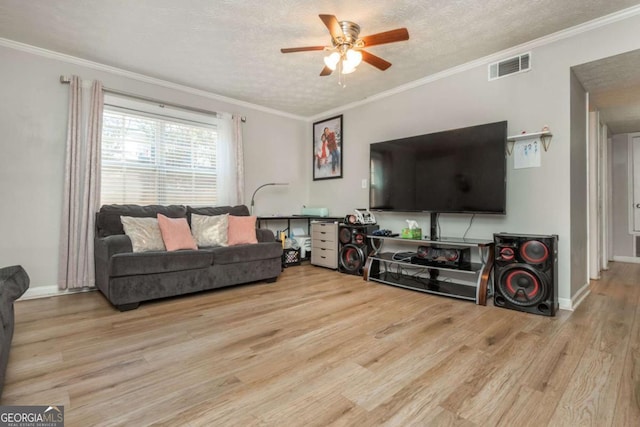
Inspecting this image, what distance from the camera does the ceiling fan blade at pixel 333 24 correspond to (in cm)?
204

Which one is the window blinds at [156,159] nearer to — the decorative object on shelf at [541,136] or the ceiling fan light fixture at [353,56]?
the ceiling fan light fixture at [353,56]

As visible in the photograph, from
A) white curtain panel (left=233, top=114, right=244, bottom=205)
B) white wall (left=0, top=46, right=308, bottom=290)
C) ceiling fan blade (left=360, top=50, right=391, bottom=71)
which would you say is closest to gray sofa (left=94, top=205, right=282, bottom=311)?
white wall (left=0, top=46, right=308, bottom=290)

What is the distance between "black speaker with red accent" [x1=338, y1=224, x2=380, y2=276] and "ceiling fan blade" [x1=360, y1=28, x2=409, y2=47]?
219 cm

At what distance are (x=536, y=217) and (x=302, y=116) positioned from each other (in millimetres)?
3805

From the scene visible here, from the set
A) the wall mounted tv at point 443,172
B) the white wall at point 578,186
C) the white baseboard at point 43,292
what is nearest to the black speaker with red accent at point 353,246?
the wall mounted tv at point 443,172

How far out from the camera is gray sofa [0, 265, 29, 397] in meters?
1.27

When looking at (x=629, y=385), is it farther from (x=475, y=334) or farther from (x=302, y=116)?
(x=302, y=116)

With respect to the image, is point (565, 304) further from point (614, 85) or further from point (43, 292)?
point (43, 292)

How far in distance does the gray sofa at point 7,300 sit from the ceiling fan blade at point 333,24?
234 cm

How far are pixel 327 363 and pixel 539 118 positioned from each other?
2.89m

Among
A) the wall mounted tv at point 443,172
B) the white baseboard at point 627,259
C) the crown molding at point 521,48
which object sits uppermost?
the crown molding at point 521,48

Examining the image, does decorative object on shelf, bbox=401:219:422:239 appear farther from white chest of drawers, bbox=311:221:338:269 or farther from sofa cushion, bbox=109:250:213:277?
sofa cushion, bbox=109:250:213:277

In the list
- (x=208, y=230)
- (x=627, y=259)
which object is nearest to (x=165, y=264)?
(x=208, y=230)

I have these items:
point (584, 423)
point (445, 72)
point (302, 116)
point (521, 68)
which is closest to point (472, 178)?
point (521, 68)
